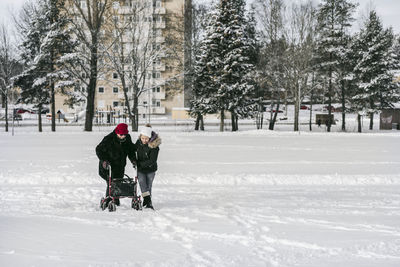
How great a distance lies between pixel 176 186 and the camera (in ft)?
34.5

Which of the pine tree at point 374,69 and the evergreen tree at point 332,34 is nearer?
the evergreen tree at point 332,34

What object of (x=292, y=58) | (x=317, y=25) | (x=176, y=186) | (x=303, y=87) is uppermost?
(x=317, y=25)

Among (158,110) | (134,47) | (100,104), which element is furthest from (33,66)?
(100,104)

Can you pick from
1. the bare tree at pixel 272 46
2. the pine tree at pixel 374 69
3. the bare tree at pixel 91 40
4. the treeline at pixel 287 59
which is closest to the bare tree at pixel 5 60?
the bare tree at pixel 91 40

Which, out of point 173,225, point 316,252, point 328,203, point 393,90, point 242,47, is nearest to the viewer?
point 316,252

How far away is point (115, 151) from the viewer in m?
7.25

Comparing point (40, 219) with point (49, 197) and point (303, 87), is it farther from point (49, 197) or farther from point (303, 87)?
point (303, 87)

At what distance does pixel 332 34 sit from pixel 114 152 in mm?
34757

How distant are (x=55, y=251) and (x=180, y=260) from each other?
5.19 ft

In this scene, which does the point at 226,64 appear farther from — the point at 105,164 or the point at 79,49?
the point at 105,164

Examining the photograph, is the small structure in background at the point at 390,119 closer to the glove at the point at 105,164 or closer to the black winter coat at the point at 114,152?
the black winter coat at the point at 114,152

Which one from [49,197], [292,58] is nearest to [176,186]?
[49,197]

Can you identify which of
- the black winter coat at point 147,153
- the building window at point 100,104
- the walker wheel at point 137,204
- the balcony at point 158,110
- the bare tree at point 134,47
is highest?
the bare tree at point 134,47

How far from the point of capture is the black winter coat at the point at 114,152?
7137 mm
